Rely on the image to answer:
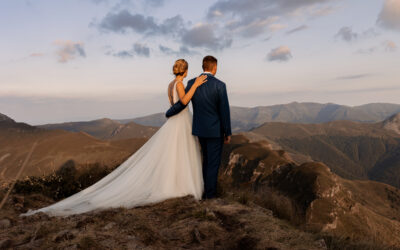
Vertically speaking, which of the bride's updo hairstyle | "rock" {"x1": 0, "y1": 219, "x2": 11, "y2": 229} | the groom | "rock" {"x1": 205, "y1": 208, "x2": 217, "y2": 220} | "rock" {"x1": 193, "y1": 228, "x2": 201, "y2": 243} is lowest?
"rock" {"x1": 193, "y1": 228, "x2": 201, "y2": 243}

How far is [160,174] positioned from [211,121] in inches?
68.6

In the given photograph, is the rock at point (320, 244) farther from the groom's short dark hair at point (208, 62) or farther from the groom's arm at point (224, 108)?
the groom's short dark hair at point (208, 62)

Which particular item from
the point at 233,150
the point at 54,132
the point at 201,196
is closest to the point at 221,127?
the point at 201,196

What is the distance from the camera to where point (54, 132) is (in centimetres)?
15075

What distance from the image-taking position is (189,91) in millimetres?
6270

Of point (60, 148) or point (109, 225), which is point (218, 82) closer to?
point (109, 225)

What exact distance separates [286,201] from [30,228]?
553 cm

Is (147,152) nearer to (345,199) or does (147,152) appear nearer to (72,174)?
(72,174)

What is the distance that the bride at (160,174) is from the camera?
607 cm

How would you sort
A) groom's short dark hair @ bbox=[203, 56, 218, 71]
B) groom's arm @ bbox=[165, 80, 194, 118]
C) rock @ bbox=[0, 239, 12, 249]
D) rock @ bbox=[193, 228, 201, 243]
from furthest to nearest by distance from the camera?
groom's arm @ bbox=[165, 80, 194, 118] → groom's short dark hair @ bbox=[203, 56, 218, 71] → rock @ bbox=[193, 228, 201, 243] → rock @ bbox=[0, 239, 12, 249]

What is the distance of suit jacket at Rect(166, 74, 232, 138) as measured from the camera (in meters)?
6.12

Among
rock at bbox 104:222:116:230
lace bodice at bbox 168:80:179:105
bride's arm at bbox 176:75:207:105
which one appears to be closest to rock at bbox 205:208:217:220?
rock at bbox 104:222:116:230

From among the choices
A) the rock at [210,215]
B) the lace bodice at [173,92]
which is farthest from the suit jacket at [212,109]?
the rock at [210,215]

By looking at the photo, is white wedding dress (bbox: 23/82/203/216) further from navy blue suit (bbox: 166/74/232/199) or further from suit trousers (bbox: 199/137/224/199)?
navy blue suit (bbox: 166/74/232/199)
